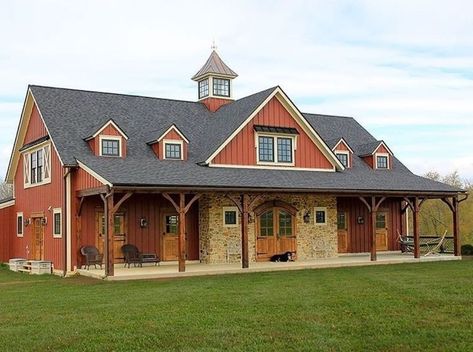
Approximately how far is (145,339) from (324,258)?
15.7 meters

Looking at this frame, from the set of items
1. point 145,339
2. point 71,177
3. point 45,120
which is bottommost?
point 145,339

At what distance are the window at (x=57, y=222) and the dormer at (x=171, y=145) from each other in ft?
12.4

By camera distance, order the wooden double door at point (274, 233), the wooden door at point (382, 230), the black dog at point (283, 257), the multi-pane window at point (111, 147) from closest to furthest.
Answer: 1. the multi-pane window at point (111, 147)
2. the black dog at point (283, 257)
3. the wooden double door at point (274, 233)
4. the wooden door at point (382, 230)

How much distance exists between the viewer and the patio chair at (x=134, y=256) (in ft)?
68.9

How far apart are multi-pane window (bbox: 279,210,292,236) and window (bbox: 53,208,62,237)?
25.0 ft

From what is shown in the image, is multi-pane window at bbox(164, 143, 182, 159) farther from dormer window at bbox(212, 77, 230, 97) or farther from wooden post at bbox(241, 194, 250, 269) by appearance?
dormer window at bbox(212, 77, 230, 97)

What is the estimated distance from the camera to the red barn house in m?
20.9

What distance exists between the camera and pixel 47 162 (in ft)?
75.3

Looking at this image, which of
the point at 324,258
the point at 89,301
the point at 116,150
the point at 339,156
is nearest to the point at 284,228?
the point at 324,258

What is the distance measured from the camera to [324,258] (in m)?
24.6

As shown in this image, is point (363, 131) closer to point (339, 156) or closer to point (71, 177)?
point (339, 156)

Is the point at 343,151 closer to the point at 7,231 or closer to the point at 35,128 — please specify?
the point at 35,128

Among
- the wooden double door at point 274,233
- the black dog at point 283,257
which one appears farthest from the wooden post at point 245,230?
the black dog at point 283,257

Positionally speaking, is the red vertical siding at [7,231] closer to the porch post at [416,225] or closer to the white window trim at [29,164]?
the white window trim at [29,164]
